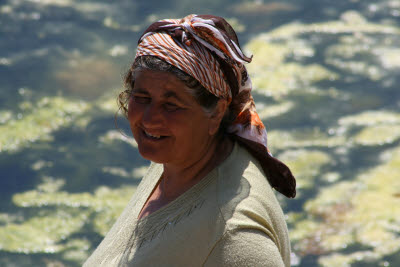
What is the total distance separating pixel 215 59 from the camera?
4.59 feet

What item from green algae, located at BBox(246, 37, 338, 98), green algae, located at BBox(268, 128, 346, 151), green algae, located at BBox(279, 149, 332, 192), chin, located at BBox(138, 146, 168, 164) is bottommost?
chin, located at BBox(138, 146, 168, 164)

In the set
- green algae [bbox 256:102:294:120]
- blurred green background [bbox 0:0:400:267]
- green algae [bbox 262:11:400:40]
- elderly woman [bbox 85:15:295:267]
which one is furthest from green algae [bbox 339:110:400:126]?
elderly woman [bbox 85:15:295:267]

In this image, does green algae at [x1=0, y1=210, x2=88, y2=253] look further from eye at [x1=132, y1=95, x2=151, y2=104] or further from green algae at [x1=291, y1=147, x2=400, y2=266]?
eye at [x1=132, y1=95, x2=151, y2=104]

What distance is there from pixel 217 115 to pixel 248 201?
9.1 inches

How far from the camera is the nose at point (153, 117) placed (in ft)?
4.55

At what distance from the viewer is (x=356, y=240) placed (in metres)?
3.21

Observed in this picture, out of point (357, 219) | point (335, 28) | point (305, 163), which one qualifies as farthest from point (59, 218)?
point (335, 28)

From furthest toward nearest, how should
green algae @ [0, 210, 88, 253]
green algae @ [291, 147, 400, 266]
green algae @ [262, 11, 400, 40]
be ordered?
green algae @ [262, 11, 400, 40] < green algae @ [0, 210, 88, 253] < green algae @ [291, 147, 400, 266]

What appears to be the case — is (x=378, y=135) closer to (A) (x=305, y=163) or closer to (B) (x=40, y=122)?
(A) (x=305, y=163)

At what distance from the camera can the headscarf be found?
136cm

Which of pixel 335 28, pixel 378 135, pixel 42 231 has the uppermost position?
pixel 335 28

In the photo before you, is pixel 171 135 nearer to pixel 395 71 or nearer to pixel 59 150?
pixel 59 150

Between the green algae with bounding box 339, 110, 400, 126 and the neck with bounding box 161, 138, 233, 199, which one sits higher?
the green algae with bounding box 339, 110, 400, 126

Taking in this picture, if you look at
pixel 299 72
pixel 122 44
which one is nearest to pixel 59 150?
pixel 122 44
